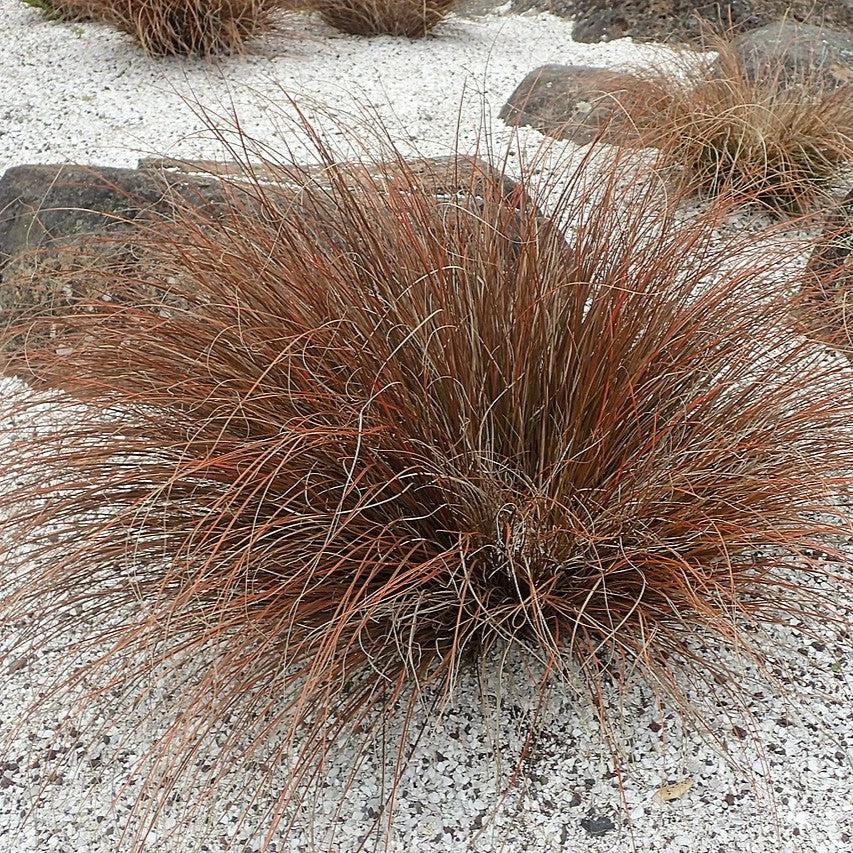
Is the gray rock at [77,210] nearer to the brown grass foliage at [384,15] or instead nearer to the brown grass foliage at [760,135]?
the brown grass foliage at [760,135]

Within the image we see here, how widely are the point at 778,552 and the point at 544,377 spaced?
572 millimetres

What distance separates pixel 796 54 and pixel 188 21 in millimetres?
2627

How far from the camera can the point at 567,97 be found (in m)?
3.91

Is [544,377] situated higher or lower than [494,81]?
higher

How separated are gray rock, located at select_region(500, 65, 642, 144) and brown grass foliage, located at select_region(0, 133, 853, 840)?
1.93 metres

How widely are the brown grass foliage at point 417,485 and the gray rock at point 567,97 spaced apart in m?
1.93

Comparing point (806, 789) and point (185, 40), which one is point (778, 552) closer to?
point (806, 789)

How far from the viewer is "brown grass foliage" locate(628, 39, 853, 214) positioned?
3.24 meters

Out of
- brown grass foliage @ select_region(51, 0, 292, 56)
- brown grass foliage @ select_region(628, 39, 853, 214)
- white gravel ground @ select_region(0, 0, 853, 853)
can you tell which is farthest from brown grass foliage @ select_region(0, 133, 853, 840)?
brown grass foliage @ select_region(51, 0, 292, 56)

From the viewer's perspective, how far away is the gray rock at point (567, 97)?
146 inches

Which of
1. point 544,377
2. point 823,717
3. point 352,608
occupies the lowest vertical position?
point 823,717

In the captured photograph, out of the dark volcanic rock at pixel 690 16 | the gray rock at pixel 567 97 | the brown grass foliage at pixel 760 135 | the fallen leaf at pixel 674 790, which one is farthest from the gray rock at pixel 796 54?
the fallen leaf at pixel 674 790

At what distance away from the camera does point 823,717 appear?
1.63m

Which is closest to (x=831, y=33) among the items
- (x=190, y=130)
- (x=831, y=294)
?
(x=831, y=294)
